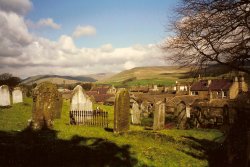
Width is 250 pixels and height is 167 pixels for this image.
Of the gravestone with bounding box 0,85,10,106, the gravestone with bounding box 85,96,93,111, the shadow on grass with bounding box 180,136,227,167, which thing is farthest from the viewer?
the gravestone with bounding box 0,85,10,106

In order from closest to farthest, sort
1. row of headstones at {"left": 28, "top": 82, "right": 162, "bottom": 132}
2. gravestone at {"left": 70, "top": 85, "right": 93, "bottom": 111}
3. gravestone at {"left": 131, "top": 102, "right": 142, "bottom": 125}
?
1. row of headstones at {"left": 28, "top": 82, "right": 162, "bottom": 132}
2. gravestone at {"left": 70, "top": 85, "right": 93, "bottom": 111}
3. gravestone at {"left": 131, "top": 102, "right": 142, "bottom": 125}

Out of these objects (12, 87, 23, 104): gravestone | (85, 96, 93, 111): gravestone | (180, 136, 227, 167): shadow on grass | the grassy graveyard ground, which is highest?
(12, 87, 23, 104): gravestone

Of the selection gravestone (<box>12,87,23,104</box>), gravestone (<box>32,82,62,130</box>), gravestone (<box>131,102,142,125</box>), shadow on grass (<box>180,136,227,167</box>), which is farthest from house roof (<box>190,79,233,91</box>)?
gravestone (<box>32,82,62,130</box>)

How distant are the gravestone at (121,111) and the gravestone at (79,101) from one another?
4827 millimetres

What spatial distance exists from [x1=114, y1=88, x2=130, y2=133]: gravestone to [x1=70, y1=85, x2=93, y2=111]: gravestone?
15.8ft

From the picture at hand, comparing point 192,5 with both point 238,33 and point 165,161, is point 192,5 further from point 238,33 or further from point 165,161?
point 165,161

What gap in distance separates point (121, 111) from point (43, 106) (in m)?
4.93

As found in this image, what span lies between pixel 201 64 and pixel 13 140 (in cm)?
1071

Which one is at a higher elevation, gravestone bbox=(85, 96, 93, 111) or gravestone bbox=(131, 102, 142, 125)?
gravestone bbox=(85, 96, 93, 111)

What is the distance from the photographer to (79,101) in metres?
22.3

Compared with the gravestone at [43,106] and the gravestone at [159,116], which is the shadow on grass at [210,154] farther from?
the gravestone at [43,106]

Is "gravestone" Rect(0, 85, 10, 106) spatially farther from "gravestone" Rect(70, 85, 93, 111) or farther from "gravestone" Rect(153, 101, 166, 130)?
"gravestone" Rect(153, 101, 166, 130)

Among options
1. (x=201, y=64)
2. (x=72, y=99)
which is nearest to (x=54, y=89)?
(x=72, y=99)

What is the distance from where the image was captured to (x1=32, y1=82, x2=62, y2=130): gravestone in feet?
55.7
